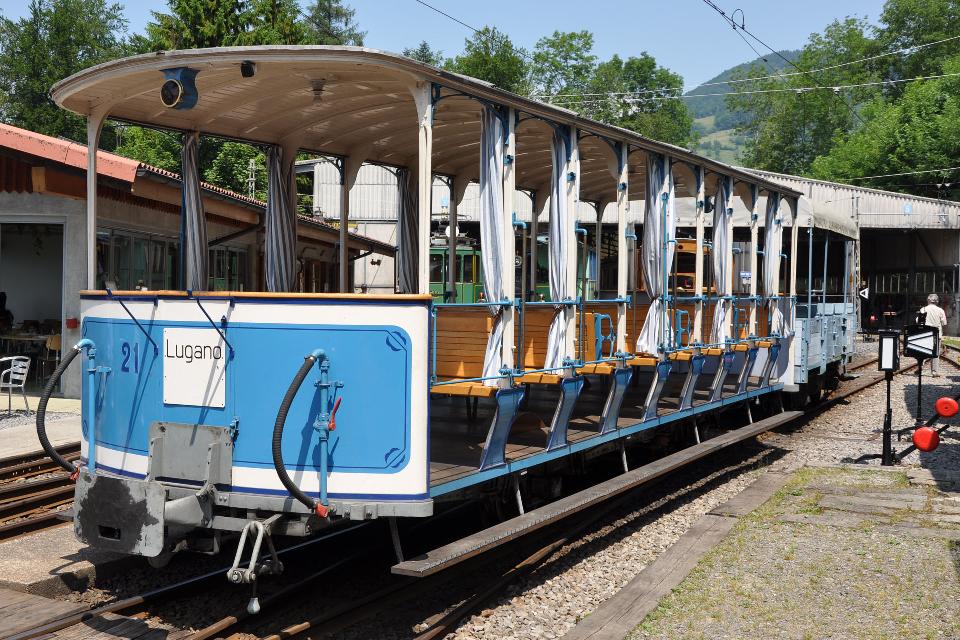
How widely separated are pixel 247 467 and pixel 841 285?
50.6 feet

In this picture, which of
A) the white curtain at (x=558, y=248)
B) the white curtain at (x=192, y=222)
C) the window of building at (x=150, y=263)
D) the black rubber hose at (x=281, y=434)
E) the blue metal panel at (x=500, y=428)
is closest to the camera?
the black rubber hose at (x=281, y=434)

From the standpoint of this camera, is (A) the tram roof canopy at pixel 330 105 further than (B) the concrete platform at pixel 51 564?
No

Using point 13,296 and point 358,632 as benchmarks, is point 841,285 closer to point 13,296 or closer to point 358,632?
point 358,632

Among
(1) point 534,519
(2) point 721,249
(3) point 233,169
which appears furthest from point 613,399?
(3) point 233,169

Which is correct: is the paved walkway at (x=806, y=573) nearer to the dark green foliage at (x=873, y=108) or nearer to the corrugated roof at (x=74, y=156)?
the corrugated roof at (x=74, y=156)

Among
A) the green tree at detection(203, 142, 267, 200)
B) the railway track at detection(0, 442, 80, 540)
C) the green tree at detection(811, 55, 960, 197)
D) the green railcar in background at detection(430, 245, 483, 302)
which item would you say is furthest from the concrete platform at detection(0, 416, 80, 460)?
the green tree at detection(811, 55, 960, 197)

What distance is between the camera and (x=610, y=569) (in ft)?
24.2

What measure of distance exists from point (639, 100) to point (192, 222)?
78824mm

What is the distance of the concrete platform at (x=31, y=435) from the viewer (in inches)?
434

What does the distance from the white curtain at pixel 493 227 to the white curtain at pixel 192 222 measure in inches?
102

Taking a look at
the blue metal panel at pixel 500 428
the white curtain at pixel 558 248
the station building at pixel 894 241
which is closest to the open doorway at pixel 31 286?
the station building at pixel 894 241

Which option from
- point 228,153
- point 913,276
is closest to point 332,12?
point 228,153

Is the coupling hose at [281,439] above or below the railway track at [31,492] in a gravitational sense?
above

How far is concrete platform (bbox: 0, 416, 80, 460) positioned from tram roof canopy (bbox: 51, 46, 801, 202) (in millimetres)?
5325
